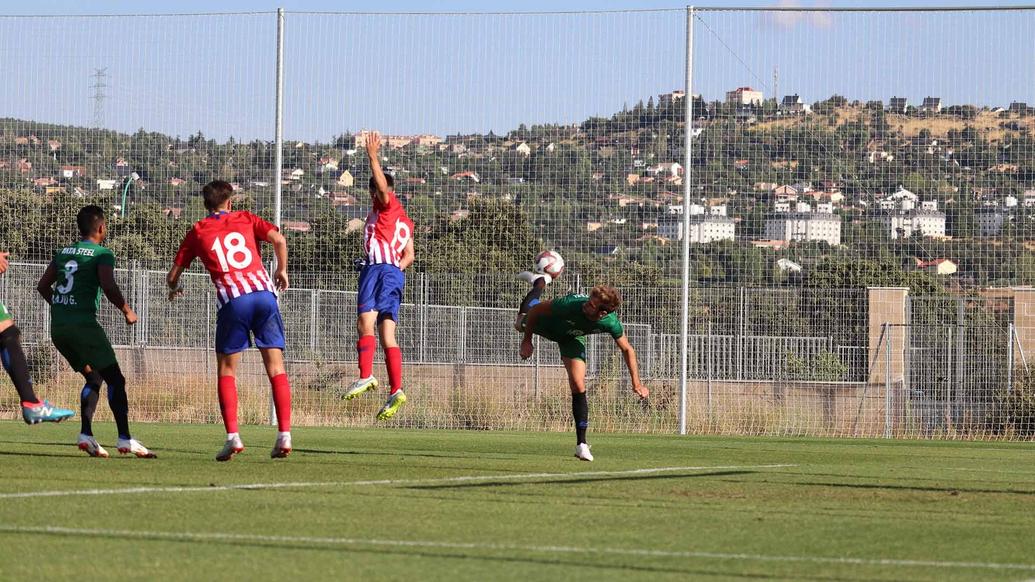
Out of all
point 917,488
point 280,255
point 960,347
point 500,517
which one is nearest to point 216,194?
point 280,255

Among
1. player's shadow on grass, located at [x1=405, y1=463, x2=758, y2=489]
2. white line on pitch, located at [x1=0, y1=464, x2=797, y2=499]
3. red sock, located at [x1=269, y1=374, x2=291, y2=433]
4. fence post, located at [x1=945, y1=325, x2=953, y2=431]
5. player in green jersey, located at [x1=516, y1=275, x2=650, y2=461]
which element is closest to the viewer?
white line on pitch, located at [x1=0, y1=464, x2=797, y2=499]

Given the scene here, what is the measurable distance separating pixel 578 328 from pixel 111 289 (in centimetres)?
364

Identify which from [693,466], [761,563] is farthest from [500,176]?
[761,563]

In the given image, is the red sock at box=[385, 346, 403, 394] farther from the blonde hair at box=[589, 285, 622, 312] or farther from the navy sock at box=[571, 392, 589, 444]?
the blonde hair at box=[589, 285, 622, 312]

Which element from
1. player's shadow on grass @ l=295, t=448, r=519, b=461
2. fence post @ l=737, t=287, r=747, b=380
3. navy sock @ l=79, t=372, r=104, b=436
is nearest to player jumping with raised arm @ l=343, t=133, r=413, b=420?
player's shadow on grass @ l=295, t=448, r=519, b=461

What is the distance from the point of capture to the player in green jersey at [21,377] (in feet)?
33.2

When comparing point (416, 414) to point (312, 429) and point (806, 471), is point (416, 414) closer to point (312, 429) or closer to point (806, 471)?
point (312, 429)

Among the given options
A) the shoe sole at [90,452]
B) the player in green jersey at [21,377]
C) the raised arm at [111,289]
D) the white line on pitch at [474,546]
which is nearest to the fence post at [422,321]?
the raised arm at [111,289]

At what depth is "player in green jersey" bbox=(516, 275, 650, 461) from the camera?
1159 cm

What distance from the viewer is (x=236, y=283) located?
10.5 meters

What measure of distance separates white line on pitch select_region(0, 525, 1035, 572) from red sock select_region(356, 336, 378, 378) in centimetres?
605

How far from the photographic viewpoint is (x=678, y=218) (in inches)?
737

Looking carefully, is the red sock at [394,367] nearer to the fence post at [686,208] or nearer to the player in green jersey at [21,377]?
the player in green jersey at [21,377]

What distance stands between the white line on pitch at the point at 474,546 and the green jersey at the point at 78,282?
4.75m
